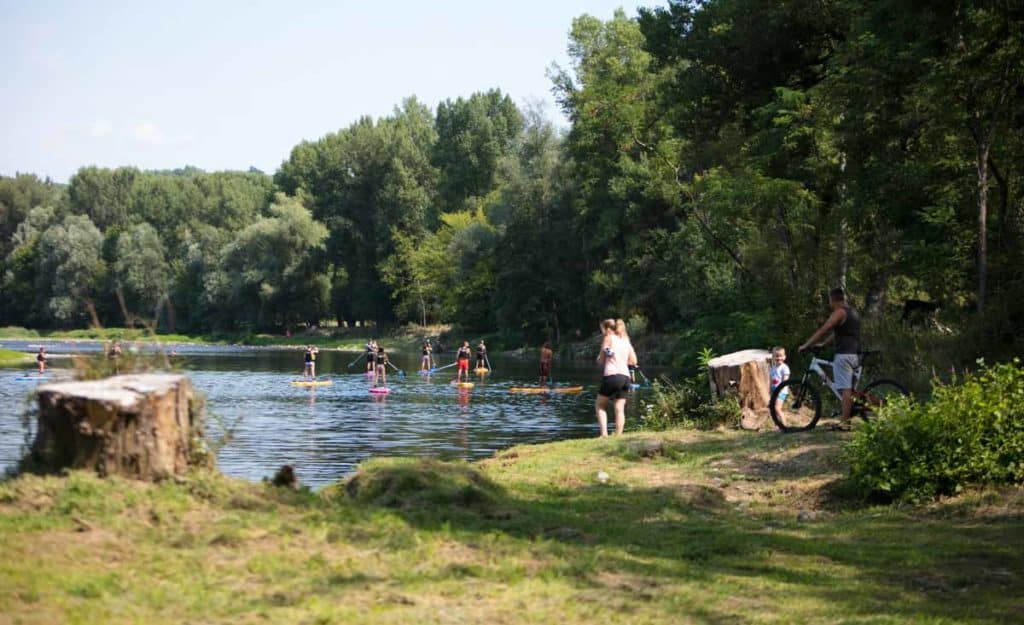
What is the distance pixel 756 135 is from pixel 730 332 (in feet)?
16.8

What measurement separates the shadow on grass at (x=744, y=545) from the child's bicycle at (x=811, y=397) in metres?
3.71

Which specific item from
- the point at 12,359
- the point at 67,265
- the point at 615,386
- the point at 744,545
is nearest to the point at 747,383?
the point at 615,386

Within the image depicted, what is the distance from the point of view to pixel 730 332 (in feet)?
89.2

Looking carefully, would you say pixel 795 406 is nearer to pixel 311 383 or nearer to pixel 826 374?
pixel 826 374

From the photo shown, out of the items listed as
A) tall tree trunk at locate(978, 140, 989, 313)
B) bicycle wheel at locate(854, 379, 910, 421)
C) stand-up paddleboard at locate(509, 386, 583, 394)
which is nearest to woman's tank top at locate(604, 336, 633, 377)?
bicycle wheel at locate(854, 379, 910, 421)

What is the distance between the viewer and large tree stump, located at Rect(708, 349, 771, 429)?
17047 mm

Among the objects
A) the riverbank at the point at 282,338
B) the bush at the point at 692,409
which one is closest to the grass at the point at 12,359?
the riverbank at the point at 282,338

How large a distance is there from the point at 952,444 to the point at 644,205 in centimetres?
5212

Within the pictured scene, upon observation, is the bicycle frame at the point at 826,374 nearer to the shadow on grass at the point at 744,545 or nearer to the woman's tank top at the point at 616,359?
the woman's tank top at the point at 616,359

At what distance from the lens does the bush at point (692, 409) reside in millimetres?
17078

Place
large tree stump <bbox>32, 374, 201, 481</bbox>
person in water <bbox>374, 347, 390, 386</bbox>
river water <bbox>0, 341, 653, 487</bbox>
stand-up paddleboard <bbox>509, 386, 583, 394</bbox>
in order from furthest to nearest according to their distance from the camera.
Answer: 1. person in water <bbox>374, 347, 390, 386</bbox>
2. stand-up paddleboard <bbox>509, 386, 583, 394</bbox>
3. river water <bbox>0, 341, 653, 487</bbox>
4. large tree stump <bbox>32, 374, 201, 481</bbox>

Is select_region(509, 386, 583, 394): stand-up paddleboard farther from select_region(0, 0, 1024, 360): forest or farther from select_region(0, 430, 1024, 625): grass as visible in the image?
select_region(0, 430, 1024, 625): grass

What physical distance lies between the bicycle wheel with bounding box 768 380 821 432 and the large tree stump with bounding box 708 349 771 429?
836 millimetres

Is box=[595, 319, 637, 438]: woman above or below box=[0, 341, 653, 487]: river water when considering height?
above
